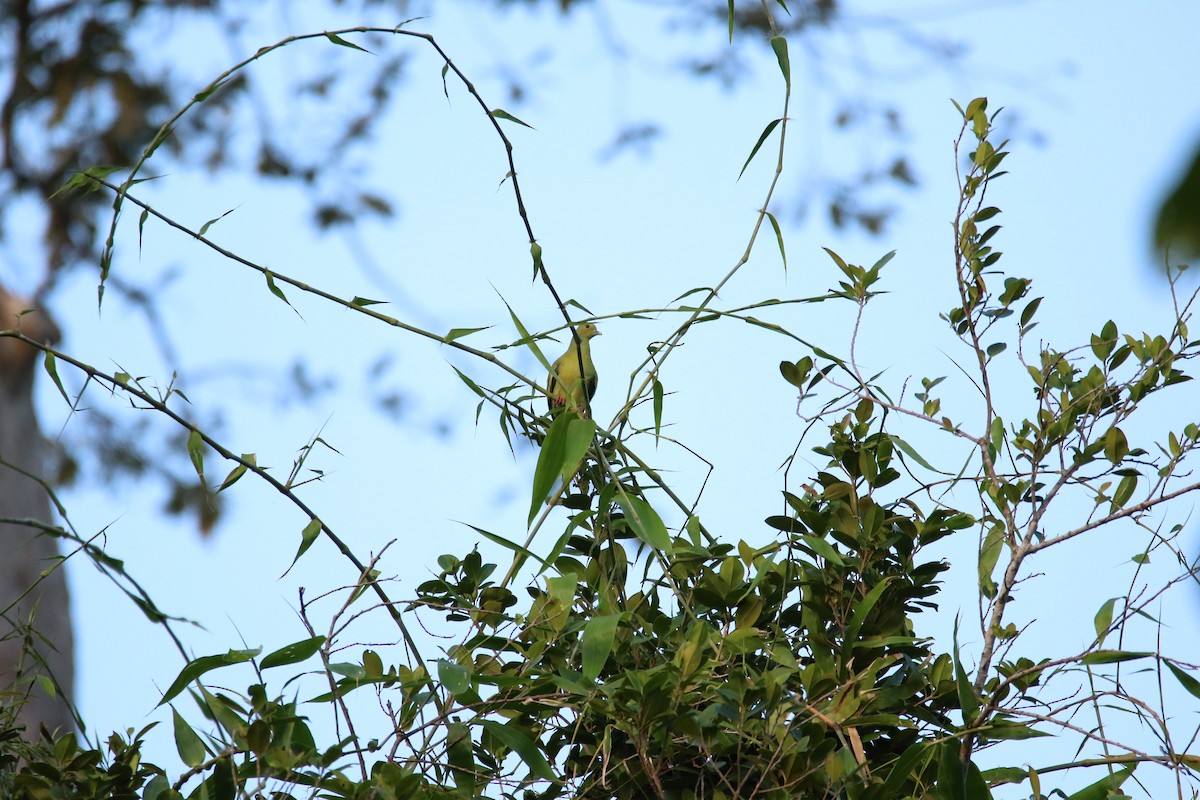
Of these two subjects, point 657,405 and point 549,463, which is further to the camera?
Result: point 657,405

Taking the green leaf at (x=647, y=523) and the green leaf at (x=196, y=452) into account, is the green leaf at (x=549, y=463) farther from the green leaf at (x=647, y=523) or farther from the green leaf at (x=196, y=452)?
the green leaf at (x=196, y=452)

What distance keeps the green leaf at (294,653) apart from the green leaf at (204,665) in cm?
4

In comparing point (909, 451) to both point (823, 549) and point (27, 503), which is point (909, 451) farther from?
point (27, 503)

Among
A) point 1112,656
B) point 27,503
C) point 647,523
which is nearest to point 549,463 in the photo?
point 647,523

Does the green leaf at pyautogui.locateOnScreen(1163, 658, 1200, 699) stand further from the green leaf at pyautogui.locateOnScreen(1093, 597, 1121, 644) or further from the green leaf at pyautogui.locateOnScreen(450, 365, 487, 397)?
the green leaf at pyautogui.locateOnScreen(450, 365, 487, 397)

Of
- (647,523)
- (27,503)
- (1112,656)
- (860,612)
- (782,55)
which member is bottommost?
(1112,656)

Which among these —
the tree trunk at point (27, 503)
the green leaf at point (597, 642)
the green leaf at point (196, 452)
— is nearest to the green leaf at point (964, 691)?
the green leaf at point (597, 642)

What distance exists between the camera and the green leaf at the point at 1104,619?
1.37 m

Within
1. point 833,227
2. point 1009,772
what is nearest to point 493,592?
point 1009,772

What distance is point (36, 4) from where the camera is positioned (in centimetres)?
524

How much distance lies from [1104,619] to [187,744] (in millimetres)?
1055

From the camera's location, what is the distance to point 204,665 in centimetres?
113

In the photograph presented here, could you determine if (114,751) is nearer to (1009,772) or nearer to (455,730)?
(455,730)

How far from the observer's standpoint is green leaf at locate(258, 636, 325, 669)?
1.17 m
